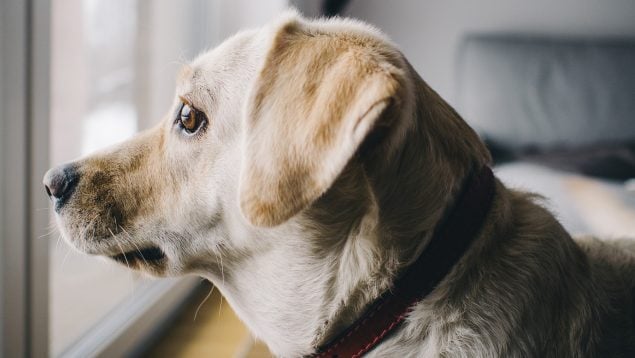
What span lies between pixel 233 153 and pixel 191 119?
0.12m

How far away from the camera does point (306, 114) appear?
79cm

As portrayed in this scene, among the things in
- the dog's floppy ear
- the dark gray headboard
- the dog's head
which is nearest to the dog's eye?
the dog's head

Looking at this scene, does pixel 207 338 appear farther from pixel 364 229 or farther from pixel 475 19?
pixel 475 19

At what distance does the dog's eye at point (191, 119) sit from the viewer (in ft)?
3.42

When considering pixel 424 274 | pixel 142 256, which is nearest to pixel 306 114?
pixel 424 274

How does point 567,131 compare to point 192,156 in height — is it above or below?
below

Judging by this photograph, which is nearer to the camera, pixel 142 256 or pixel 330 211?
pixel 330 211

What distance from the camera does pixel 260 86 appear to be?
2.82 feet

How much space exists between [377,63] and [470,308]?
41 centimetres

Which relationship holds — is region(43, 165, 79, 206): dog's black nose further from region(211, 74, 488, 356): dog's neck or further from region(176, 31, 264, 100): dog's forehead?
region(211, 74, 488, 356): dog's neck

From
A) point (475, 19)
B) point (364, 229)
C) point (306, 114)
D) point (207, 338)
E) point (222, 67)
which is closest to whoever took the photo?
point (306, 114)

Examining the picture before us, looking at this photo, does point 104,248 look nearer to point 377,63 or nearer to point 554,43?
point 377,63

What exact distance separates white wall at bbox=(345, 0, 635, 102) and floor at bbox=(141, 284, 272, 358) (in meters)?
2.40

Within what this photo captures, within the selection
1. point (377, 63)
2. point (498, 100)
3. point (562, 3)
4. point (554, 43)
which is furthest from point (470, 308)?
point (562, 3)
